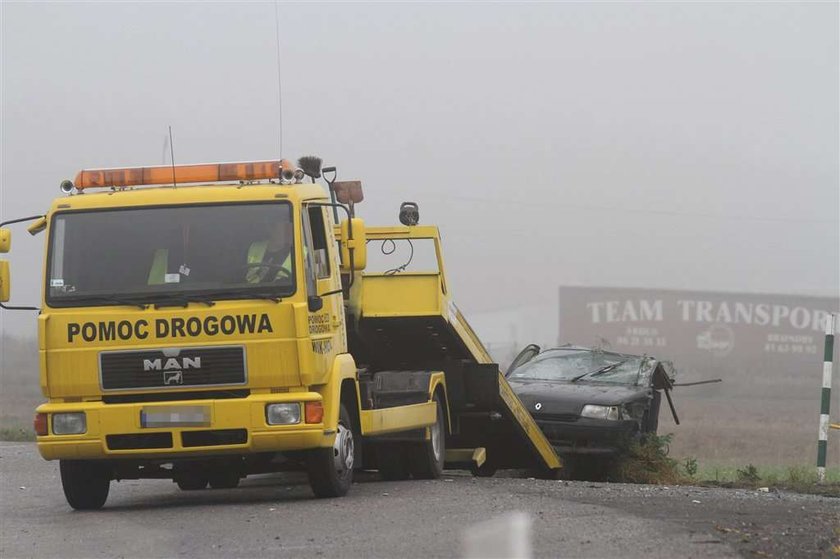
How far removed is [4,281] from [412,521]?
12.6ft

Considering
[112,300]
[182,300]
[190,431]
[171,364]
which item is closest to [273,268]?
[182,300]

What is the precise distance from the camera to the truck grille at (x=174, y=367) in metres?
10.6

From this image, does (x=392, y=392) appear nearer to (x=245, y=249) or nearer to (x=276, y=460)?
(x=276, y=460)

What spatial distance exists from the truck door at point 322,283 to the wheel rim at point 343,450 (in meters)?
0.64

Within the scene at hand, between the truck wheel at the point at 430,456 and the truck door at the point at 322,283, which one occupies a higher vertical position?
the truck door at the point at 322,283

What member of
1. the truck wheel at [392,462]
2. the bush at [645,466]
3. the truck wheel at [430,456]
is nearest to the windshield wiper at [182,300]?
the truck wheel at [392,462]

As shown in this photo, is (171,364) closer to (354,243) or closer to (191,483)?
(354,243)

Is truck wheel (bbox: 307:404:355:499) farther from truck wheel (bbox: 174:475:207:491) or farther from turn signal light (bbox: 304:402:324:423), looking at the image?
truck wheel (bbox: 174:475:207:491)

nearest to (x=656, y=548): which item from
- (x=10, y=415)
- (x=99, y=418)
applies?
(x=99, y=418)

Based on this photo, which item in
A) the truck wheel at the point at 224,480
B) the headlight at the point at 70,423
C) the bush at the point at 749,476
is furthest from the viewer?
the bush at the point at 749,476

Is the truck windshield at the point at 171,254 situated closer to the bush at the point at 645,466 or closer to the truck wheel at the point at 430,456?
the truck wheel at the point at 430,456

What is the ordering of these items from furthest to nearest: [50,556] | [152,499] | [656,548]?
1. [152,499]
2. [50,556]
3. [656,548]

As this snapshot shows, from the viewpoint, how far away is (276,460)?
11.4 metres

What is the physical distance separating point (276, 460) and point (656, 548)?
421 centimetres
